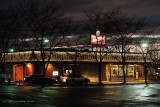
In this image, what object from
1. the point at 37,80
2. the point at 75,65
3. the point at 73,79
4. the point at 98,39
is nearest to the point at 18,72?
the point at 75,65

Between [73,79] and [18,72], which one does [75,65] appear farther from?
[73,79]

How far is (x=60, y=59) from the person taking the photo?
219 ft

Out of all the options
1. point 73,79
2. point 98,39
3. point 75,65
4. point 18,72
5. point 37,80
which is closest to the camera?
point 73,79

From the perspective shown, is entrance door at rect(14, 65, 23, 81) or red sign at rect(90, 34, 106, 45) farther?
entrance door at rect(14, 65, 23, 81)

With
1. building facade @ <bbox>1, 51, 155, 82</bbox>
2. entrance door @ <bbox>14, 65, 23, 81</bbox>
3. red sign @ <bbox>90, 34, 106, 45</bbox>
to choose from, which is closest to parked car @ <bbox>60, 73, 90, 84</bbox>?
building facade @ <bbox>1, 51, 155, 82</bbox>

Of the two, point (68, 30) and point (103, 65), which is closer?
point (68, 30)

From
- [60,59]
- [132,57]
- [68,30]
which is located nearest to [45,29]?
[68,30]

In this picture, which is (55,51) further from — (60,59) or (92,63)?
(92,63)

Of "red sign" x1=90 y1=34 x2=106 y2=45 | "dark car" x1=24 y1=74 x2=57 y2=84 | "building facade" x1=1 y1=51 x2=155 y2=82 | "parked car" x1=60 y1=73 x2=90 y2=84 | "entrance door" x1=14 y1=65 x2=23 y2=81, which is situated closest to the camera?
"parked car" x1=60 y1=73 x2=90 y2=84

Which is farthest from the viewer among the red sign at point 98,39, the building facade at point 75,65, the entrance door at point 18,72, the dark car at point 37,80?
the entrance door at point 18,72

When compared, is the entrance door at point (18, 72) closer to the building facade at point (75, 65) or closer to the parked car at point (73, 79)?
the building facade at point (75, 65)

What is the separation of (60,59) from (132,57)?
53.8 feet

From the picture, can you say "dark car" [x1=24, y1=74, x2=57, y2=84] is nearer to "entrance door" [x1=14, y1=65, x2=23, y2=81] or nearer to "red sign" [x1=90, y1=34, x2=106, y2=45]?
"entrance door" [x1=14, y1=65, x2=23, y2=81]

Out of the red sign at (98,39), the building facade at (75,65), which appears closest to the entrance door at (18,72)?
the building facade at (75,65)
